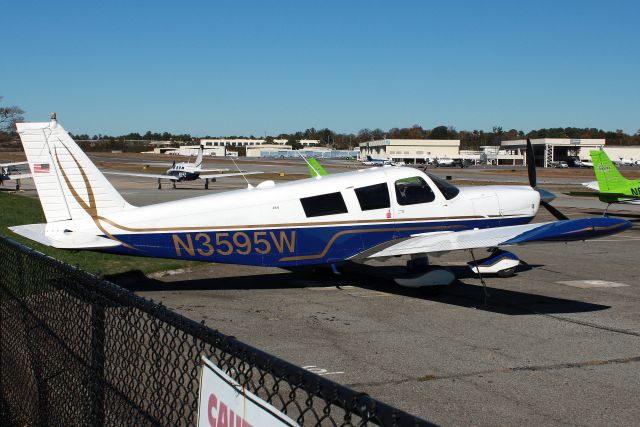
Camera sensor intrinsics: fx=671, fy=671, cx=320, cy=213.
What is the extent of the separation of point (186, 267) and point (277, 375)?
41.8 feet

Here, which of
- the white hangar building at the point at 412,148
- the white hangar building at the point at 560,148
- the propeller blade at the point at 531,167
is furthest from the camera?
the white hangar building at the point at 412,148

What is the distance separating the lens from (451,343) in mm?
8688

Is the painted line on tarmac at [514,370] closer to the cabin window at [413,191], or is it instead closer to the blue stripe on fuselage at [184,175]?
the cabin window at [413,191]

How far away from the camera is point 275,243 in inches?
456

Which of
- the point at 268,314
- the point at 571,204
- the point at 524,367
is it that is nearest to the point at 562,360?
the point at 524,367

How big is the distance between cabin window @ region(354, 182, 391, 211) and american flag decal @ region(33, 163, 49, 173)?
5.18m

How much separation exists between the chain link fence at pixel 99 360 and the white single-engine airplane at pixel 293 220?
14.0 ft

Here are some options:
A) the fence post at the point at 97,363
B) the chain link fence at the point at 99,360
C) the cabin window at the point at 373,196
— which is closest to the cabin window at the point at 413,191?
the cabin window at the point at 373,196

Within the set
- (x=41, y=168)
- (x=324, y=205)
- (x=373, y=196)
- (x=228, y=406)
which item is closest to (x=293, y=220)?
(x=324, y=205)

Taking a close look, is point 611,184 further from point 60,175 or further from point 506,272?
point 60,175

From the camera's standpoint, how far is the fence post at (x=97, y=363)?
3725 millimetres

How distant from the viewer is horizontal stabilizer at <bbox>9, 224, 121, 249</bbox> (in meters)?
10.4

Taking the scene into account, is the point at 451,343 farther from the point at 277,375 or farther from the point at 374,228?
the point at 277,375

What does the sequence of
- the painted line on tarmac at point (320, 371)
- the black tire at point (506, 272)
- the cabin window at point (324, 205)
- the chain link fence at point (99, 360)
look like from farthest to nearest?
the black tire at point (506, 272) < the cabin window at point (324, 205) < the painted line on tarmac at point (320, 371) < the chain link fence at point (99, 360)
